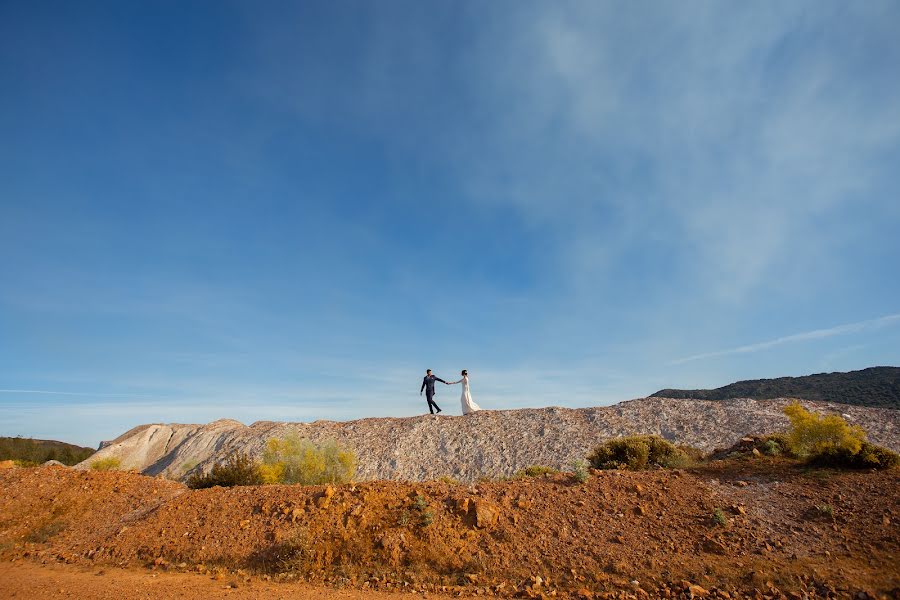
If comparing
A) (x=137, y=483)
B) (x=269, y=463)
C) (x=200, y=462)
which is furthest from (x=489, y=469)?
(x=200, y=462)

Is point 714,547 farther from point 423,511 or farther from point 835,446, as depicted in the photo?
point 423,511

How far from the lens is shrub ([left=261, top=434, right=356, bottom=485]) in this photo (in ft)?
50.8

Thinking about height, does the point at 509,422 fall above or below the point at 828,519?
above

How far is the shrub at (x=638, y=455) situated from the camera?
12.8 m

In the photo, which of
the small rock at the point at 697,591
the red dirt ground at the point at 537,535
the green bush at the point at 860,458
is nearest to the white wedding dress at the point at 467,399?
the red dirt ground at the point at 537,535

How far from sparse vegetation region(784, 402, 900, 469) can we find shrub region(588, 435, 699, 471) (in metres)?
2.65

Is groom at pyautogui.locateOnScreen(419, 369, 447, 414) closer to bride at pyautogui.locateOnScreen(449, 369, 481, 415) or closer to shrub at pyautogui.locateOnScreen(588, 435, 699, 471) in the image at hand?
bride at pyautogui.locateOnScreen(449, 369, 481, 415)

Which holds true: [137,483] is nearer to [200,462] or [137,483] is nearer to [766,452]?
[200,462]

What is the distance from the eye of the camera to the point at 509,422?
2159 cm

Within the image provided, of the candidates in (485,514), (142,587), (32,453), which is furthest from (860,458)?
(32,453)

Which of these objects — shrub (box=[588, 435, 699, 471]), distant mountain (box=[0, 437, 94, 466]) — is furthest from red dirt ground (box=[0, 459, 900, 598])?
distant mountain (box=[0, 437, 94, 466])

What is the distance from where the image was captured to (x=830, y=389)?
1195 inches

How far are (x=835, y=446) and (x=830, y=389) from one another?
2543cm

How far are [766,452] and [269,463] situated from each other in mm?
15132
